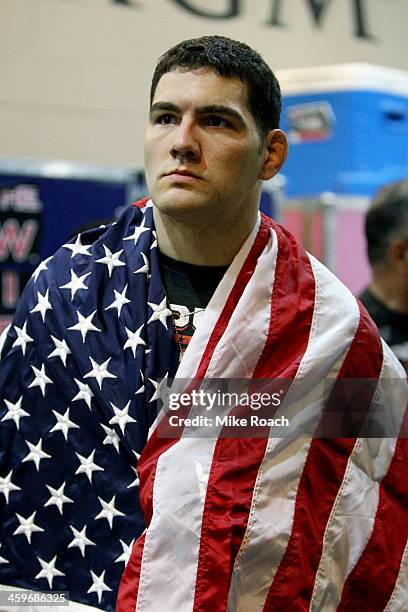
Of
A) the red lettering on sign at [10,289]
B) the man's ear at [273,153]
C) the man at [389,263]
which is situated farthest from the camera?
the man at [389,263]

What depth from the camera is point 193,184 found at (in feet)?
6.42

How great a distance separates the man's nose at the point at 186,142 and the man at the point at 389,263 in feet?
7.04

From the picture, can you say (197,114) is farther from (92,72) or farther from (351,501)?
(92,72)

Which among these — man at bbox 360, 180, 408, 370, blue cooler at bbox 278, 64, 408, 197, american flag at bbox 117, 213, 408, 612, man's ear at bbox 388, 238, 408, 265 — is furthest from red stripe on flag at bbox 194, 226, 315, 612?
blue cooler at bbox 278, 64, 408, 197

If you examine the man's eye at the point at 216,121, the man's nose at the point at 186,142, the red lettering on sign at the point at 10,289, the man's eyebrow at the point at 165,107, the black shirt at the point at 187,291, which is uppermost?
the man's eyebrow at the point at 165,107

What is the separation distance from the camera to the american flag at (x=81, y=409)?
2.02 m

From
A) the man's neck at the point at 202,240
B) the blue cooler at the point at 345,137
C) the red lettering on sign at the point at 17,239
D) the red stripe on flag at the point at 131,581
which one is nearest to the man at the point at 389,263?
the blue cooler at the point at 345,137

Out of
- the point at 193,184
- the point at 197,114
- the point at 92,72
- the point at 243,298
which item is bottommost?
the point at 92,72

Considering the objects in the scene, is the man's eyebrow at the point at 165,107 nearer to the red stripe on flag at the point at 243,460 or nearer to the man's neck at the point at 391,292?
the red stripe on flag at the point at 243,460

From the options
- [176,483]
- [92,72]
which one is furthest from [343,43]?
[176,483]

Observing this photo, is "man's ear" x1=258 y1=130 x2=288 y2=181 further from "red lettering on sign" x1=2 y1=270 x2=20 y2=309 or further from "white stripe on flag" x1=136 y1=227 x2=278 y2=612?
"red lettering on sign" x1=2 y1=270 x2=20 y2=309

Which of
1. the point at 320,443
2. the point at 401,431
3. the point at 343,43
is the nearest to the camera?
the point at 320,443

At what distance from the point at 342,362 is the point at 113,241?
1.92 feet

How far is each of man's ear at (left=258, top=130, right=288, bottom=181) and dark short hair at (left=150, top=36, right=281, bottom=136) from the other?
0.04 metres
